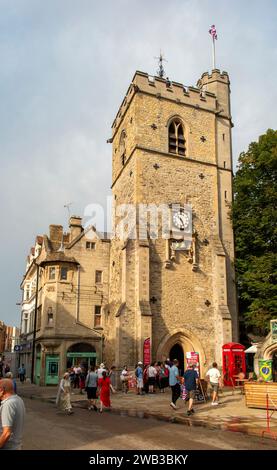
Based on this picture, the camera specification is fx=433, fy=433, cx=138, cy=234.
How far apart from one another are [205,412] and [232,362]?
9022 mm

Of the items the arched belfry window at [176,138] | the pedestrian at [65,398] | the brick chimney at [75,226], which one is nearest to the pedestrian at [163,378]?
the pedestrian at [65,398]

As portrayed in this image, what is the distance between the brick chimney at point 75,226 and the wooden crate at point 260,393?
2182cm

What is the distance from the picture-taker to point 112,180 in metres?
32.5

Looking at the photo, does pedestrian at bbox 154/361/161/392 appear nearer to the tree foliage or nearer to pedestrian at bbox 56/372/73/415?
the tree foliage

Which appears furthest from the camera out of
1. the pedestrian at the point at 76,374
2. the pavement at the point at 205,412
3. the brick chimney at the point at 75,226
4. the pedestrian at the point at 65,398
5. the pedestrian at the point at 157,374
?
the brick chimney at the point at 75,226

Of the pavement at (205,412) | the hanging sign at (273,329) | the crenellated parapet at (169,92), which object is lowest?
the pavement at (205,412)

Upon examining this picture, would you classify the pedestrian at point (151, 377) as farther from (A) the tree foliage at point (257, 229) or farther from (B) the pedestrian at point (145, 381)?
(A) the tree foliage at point (257, 229)

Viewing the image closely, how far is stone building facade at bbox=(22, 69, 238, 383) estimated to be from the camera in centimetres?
2422

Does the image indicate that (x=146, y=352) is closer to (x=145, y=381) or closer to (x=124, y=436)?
(x=145, y=381)

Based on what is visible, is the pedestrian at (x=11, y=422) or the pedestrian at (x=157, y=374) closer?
the pedestrian at (x=11, y=422)

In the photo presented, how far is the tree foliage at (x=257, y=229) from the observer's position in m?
24.3

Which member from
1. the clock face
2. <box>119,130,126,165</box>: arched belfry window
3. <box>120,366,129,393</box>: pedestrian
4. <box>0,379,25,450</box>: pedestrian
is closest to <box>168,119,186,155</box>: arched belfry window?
<box>119,130,126,165</box>: arched belfry window

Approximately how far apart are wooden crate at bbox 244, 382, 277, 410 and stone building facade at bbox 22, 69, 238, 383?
8.81m

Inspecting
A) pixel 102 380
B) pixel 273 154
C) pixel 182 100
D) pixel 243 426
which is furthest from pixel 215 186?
pixel 243 426
